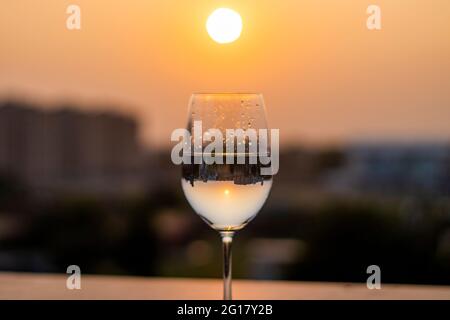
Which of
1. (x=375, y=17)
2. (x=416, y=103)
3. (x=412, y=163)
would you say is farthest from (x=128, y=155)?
(x=375, y=17)

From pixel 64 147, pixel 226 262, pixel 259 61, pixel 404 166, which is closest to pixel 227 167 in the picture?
pixel 226 262

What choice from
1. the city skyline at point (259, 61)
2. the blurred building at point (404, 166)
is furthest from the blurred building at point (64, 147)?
the blurred building at point (404, 166)

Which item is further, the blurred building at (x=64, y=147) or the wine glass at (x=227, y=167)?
the blurred building at (x=64, y=147)

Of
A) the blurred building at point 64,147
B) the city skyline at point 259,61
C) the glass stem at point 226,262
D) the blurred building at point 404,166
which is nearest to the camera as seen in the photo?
the glass stem at point 226,262

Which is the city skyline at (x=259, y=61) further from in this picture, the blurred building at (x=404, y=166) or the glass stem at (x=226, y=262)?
the glass stem at (x=226, y=262)

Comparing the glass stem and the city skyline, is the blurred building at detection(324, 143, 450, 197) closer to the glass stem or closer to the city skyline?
the city skyline
